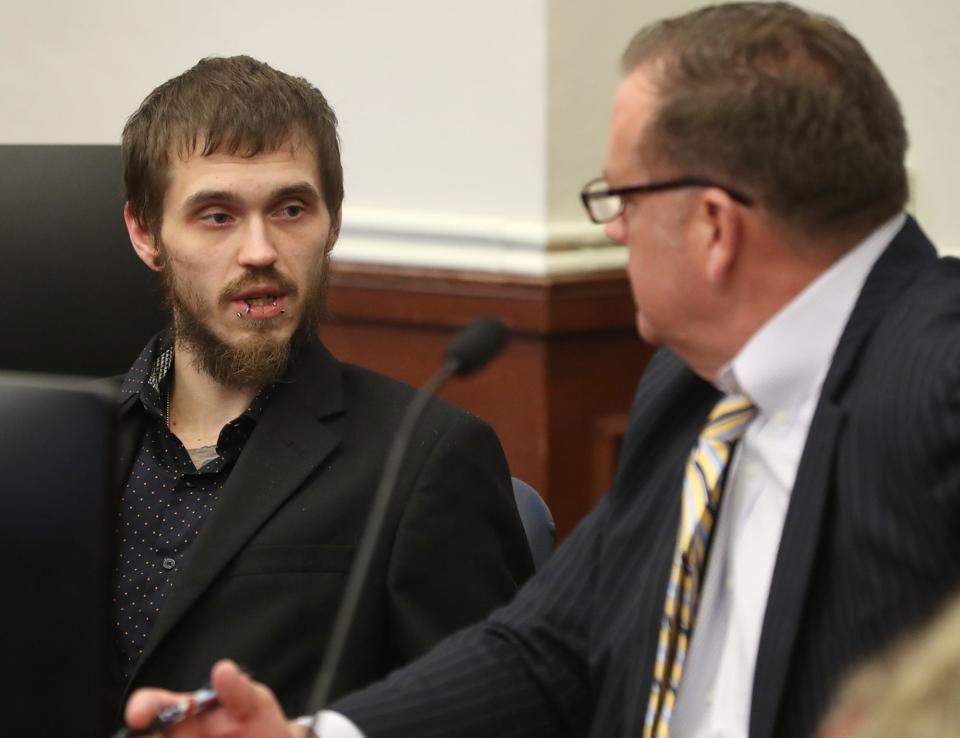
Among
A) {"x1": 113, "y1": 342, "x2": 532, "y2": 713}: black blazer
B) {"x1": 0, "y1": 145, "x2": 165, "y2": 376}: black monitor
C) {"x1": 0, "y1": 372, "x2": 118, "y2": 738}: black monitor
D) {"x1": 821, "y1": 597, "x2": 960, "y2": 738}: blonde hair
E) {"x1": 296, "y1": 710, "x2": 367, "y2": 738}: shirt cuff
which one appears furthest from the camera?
{"x1": 0, "y1": 145, "x2": 165, "y2": 376}: black monitor

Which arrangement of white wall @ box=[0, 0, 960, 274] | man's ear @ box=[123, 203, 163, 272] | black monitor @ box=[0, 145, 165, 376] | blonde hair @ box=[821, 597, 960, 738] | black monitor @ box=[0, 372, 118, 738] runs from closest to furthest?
blonde hair @ box=[821, 597, 960, 738] → black monitor @ box=[0, 372, 118, 738] → man's ear @ box=[123, 203, 163, 272] → black monitor @ box=[0, 145, 165, 376] → white wall @ box=[0, 0, 960, 274]

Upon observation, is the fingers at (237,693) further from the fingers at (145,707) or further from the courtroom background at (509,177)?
the courtroom background at (509,177)

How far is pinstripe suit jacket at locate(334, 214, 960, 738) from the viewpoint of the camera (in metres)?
1.42

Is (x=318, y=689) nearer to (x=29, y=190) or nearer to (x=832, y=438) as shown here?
(x=832, y=438)

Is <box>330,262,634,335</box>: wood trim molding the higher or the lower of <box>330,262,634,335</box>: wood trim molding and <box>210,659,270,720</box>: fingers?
the lower

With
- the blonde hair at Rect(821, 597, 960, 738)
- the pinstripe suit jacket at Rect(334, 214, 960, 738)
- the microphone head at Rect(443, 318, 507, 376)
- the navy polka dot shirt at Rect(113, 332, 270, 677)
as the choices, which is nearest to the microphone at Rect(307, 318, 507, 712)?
the microphone head at Rect(443, 318, 507, 376)

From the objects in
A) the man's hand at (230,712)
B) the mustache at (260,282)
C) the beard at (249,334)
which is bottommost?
the man's hand at (230,712)

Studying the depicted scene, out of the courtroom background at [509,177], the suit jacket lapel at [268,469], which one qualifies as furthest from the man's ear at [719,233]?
the courtroom background at [509,177]

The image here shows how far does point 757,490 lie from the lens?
5.32 ft

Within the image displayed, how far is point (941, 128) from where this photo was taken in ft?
11.2

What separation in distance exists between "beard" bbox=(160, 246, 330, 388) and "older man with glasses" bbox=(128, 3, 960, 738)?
60 centimetres

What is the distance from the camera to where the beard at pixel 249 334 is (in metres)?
2.22

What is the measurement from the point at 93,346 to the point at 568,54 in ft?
4.70

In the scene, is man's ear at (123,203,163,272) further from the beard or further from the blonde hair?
the blonde hair
